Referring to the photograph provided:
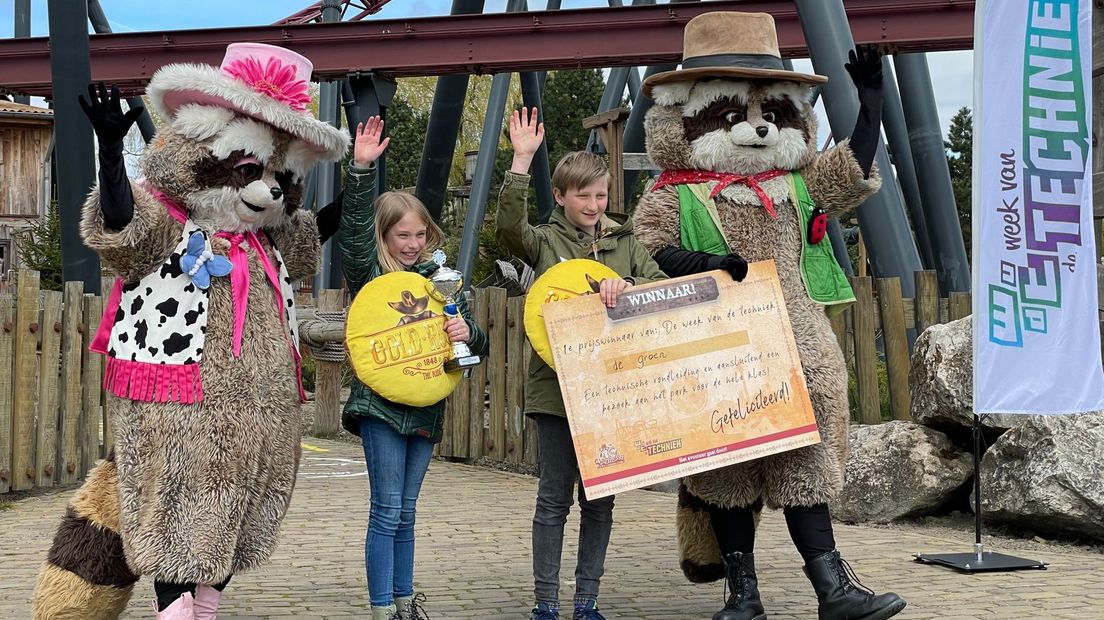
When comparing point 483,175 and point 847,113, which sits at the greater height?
point 483,175

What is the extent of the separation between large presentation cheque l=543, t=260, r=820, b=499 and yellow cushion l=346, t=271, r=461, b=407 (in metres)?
0.41

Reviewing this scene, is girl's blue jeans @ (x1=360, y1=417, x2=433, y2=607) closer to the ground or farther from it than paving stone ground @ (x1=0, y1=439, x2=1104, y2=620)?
farther from it

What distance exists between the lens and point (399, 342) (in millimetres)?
4227

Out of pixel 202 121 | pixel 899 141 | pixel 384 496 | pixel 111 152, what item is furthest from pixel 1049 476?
pixel 899 141

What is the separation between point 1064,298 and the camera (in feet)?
18.3

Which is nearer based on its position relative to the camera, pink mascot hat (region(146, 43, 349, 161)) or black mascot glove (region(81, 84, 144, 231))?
black mascot glove (region(81, 84, 144, 231))

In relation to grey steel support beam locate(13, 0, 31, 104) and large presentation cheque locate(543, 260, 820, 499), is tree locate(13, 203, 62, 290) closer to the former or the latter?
grey steel support beam locate(13, 0, 31, 104)

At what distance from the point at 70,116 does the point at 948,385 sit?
6.28 m

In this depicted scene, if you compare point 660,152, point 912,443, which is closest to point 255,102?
point 660,152

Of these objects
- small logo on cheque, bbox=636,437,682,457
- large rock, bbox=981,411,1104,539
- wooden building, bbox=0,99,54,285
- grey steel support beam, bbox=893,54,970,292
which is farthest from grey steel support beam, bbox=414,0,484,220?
wooden building, bbox=0,99,54,285

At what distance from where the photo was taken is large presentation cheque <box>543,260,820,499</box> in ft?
13.7

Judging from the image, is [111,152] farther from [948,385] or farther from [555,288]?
[948,385]

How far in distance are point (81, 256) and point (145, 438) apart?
592cm

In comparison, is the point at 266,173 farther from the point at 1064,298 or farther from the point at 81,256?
the point at 81,256
